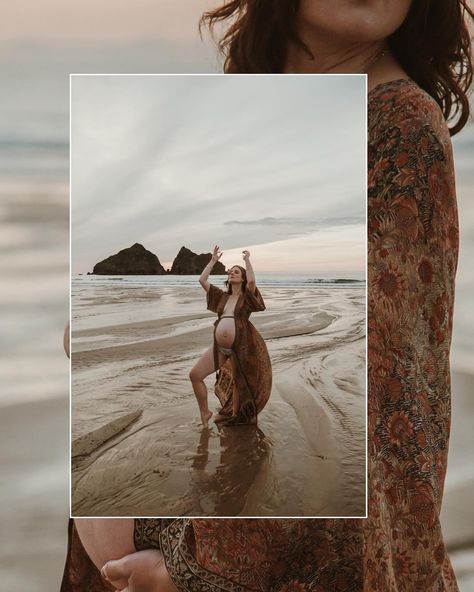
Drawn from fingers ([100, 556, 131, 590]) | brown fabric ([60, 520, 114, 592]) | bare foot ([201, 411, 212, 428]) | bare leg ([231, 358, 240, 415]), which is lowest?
brown fabric ([60, 520, 114, 592])

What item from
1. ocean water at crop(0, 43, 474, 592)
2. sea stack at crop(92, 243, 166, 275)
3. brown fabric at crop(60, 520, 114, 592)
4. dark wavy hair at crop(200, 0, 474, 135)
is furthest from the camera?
ocean water at crop(0, 43, 474, 592)

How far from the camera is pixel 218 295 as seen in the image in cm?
95

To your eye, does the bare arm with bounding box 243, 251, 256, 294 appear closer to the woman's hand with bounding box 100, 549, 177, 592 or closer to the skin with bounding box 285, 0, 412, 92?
the skin with bounding box 285, 0, 412, 92

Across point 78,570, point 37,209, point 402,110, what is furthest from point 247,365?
point 37,209

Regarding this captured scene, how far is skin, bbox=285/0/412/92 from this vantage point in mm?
993

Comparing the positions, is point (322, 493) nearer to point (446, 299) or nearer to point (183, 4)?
point (446, 299)

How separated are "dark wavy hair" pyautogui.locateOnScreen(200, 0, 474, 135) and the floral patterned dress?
0.08 meters

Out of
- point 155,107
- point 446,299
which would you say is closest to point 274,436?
point 446,299

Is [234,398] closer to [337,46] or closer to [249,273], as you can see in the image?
[249,273]

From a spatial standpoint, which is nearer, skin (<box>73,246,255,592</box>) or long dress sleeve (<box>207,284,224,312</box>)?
long dress sleeve (<box>207,284,224,312</box>)

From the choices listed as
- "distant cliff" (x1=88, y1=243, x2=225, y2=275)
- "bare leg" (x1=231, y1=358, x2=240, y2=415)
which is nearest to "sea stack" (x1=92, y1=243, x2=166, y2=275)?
"distant cliff" (x1=88, y1=243, x2=225, y2=275)

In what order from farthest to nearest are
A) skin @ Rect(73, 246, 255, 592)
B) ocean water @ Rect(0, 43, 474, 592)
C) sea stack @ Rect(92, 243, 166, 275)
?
ocean water @ Rect(0, 43, 474, 592)
skin @ Rect(73, 246, 255, 592)
sea stack @ Rect(92, 243, 166, 275)

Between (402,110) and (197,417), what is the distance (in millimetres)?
383

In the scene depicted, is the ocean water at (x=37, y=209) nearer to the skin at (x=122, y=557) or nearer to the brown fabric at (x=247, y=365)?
the skin at (x=122, y=557)
